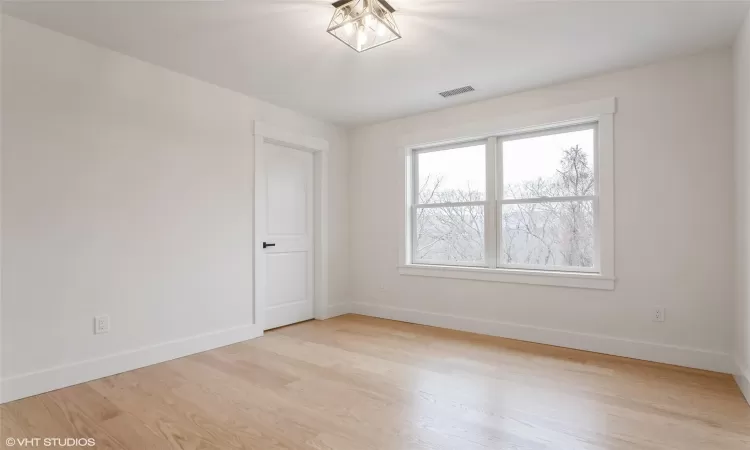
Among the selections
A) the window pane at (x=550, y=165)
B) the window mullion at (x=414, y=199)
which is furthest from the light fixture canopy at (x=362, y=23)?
the window mullion at (x=414, y=199)

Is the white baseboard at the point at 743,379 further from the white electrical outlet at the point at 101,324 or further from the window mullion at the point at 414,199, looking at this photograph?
the white electrical outlet at the point at 101,324

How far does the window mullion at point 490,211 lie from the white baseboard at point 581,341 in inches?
25.8

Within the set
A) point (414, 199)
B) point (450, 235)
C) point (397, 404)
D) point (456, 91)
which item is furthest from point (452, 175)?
point (397, 404)

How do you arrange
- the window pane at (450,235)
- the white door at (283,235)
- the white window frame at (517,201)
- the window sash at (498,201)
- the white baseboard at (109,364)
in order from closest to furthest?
the white baseboard at (109,364) < the white window frame at (517,201) < the window sash at (498,201) < the white door at (283,235) < the window pane at (450,235)

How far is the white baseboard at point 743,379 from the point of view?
2.43 metres

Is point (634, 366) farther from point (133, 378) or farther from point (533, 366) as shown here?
point (133, 378)

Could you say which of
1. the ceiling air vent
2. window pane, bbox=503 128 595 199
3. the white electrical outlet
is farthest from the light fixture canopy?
the white electrical outlet

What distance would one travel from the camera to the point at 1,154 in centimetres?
246

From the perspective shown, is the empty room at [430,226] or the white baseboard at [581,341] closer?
the empty room at [430,226]

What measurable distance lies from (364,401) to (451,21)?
2.50 m

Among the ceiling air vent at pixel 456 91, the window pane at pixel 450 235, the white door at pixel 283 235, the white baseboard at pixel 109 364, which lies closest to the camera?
the white baseboard at pixel 109 364

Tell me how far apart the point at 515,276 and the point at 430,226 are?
116 cm

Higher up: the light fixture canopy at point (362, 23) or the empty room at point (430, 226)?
the light fixture canopy at point (362, 23)

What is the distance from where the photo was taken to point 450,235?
449 centimetres
